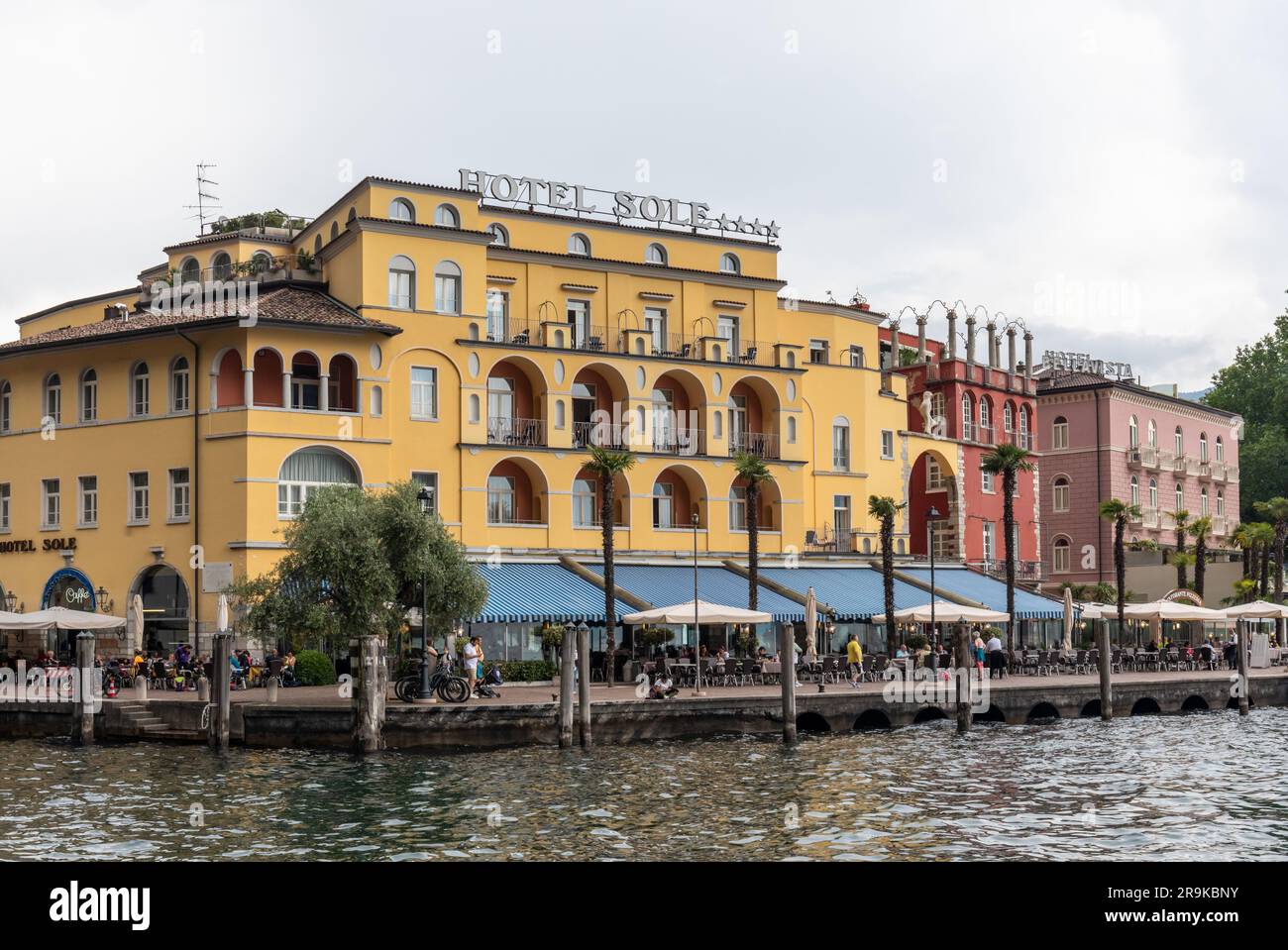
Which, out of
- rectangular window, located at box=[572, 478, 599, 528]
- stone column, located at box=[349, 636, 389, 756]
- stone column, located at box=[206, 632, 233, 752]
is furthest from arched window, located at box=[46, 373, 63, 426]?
stone column, located at box=[349, 636, 389, 756]

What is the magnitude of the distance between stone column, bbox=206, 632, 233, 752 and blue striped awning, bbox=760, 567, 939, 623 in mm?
22332

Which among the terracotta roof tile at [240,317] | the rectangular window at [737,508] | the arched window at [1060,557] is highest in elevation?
the terracotta roof tile at [240,317]

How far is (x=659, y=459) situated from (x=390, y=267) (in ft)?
38.7

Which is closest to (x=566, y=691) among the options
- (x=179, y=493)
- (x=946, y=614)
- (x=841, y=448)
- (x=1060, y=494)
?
(x=946, y=614)

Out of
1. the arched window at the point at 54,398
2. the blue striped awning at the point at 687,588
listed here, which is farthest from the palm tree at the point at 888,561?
the arched window at the point at 54,398

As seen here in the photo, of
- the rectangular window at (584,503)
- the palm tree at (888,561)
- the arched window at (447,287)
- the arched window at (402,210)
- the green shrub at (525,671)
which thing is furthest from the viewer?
the rectangular window at (584,503)

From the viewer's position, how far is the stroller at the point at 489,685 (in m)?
37.3

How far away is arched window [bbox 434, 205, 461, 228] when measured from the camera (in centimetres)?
4941

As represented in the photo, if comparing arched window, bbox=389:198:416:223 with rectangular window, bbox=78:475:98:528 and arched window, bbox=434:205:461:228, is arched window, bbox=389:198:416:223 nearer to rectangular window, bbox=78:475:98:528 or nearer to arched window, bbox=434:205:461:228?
arched window, bbox=434:205:461:228

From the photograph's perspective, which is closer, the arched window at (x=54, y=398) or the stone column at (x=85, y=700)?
the stone column at (x=85, y=700)

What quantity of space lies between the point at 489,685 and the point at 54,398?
20784 mm

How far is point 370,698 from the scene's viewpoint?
105ft

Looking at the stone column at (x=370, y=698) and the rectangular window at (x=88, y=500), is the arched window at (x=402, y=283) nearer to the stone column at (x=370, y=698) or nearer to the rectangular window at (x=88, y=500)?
the rectangular window at (x=88, y=500)

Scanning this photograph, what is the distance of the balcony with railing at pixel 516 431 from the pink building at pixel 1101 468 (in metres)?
33.2
